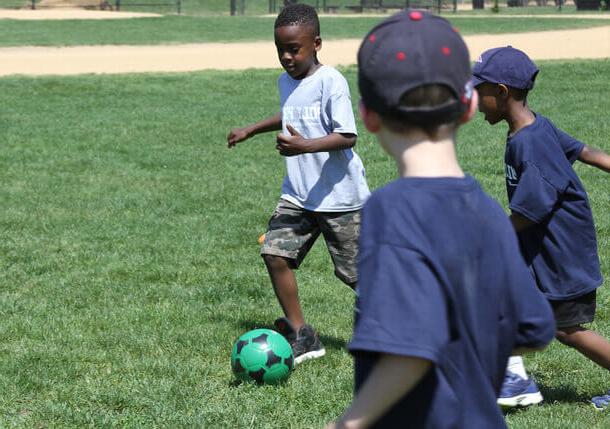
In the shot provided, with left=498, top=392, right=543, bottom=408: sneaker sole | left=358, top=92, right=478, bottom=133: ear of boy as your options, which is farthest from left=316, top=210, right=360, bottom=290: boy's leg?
left=358, top=92, right=478, bottom=133: ear of boy

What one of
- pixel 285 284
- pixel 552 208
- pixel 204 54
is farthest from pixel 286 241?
pixel 204 54

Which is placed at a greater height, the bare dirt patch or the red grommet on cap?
the red grommet on cap

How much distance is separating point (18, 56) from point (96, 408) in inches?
864

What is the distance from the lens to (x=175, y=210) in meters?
9.23

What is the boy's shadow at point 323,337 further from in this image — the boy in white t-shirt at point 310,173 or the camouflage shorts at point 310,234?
the camouflage shorts at point 310,234

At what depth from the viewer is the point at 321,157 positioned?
5270 mm

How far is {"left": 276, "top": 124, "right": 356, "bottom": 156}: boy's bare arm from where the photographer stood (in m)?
4.86

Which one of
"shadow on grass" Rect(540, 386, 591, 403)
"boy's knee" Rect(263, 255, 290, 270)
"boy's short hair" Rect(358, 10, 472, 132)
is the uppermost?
"boy's short hair" Rect(358, 10, 472, 132)

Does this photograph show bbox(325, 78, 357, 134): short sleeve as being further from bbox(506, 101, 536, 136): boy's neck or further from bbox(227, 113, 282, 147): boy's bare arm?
bbox(506, 101, 536, 136): boy's neck

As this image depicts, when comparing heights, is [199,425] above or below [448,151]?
below

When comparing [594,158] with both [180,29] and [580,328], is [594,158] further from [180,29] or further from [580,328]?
[180,29]

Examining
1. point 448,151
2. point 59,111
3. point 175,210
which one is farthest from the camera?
point 59,111

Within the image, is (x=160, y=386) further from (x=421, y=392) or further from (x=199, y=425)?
(x=421, y=392)


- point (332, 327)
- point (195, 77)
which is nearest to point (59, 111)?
point (195, 77)
